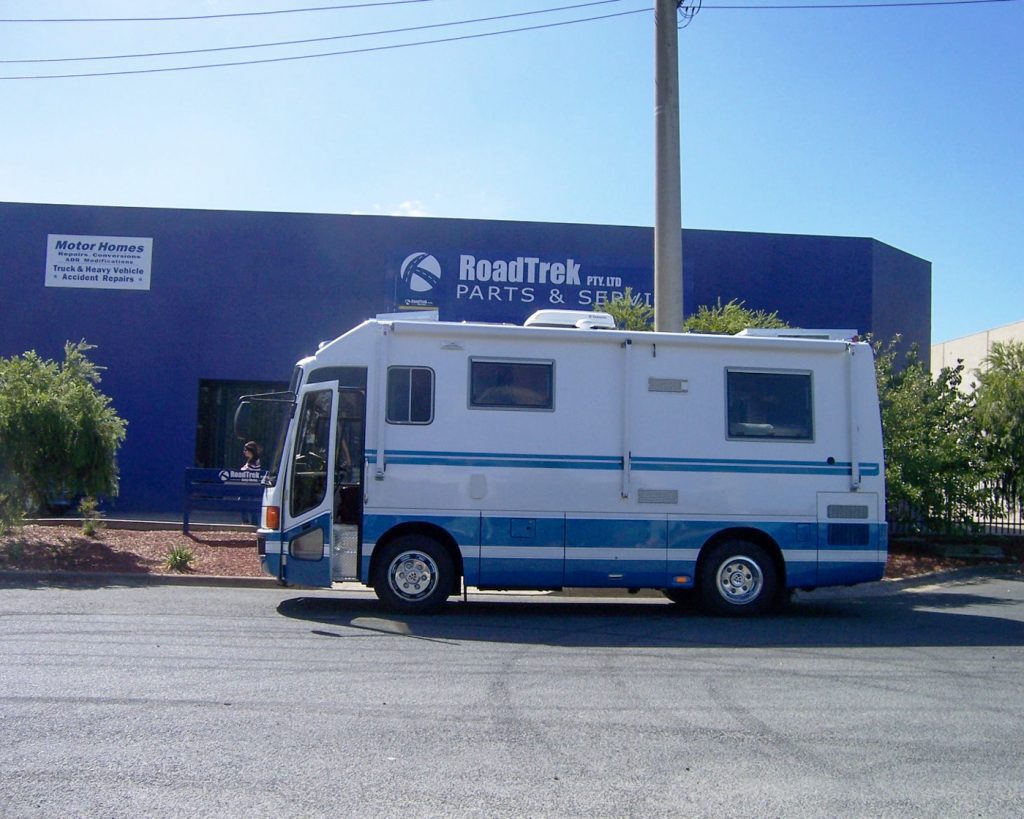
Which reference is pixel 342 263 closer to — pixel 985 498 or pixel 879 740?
pixel 985 498

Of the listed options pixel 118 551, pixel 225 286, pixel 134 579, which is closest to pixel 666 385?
pixel 134 579

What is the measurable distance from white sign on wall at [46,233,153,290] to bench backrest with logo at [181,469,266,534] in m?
7.11

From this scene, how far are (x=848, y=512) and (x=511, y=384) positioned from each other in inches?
163

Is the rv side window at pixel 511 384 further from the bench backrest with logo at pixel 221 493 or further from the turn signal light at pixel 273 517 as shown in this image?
the bench backrest with logo at pixel 221 493

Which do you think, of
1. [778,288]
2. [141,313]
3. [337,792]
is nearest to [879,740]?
[337,792]

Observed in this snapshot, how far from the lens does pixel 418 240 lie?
2180 cm

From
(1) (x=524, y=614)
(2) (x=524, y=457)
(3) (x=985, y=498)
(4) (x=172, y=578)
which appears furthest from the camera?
(3) (x=985, y=498)

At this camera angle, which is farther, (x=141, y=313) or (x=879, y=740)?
(x=141, y=313)

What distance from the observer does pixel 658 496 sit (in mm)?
10922

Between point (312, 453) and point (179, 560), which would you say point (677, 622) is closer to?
point (312, 453)

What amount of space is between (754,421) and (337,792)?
7359mm

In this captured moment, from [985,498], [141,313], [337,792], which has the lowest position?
[337,792]

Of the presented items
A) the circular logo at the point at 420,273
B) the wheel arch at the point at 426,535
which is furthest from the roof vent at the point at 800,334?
Answer: the circular logo at the point at 420,273

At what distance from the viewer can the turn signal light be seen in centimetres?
1077
